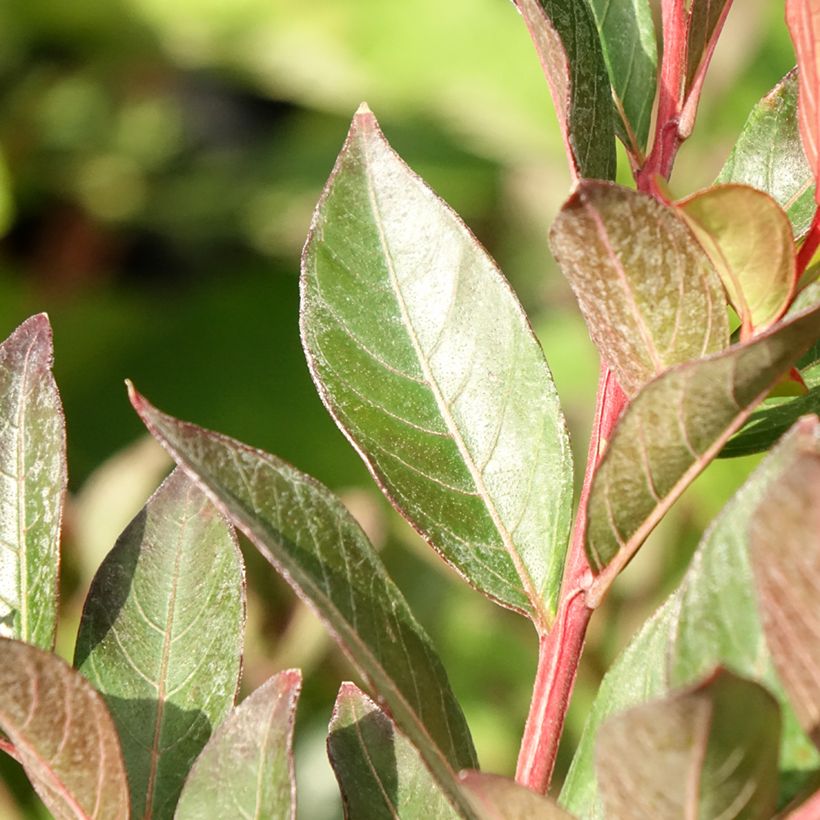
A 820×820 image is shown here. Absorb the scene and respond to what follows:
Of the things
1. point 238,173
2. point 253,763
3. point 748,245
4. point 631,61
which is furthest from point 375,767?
point 238,173

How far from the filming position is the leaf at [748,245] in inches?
21.0

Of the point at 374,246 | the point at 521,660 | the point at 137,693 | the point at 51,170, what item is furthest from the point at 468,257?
the point at 51,170

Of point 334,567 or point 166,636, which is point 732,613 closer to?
point 334,567

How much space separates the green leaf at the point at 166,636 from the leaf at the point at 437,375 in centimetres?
10

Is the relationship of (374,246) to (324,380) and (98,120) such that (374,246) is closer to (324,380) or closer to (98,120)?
(324,380)

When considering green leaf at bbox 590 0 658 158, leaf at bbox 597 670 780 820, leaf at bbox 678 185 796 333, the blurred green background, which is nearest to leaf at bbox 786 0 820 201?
leaf at bbox 678 185 796 333

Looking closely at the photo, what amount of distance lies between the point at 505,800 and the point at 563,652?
170 mm

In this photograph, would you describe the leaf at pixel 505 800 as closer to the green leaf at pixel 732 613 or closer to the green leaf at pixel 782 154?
the green leaf at pixel 732 613

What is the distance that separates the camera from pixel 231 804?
1.87 ft

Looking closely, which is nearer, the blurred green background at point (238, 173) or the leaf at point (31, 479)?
the leaf at point (31, 479)

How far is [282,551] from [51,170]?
2.95m

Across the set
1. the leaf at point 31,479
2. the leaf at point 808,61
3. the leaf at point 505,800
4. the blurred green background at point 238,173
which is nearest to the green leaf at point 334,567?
the leaf at point 505,800

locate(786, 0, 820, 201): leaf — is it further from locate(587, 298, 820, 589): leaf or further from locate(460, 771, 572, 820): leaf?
locate(460, 771, 572, 820): leaf

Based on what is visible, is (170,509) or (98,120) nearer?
(170,509)
